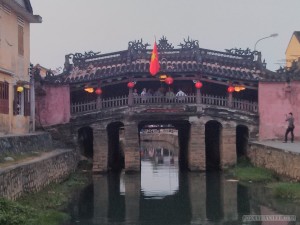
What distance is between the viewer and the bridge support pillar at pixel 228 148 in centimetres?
2455

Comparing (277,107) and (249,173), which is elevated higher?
(277,107)

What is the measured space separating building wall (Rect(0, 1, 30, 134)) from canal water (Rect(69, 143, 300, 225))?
13.2 ft

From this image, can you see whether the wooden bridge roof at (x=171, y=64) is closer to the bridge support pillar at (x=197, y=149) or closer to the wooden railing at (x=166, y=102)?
the wooden railing at (x=166, y=102)

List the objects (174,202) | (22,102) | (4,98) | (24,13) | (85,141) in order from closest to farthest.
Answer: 1. (174,202)
2. (4,98)
3. (24,13)
4. (22,102)
5. (85,141)

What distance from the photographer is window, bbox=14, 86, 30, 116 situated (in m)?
22.3

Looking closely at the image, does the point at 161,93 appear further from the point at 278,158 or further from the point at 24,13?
the point at 278,158

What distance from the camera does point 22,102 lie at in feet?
76.9

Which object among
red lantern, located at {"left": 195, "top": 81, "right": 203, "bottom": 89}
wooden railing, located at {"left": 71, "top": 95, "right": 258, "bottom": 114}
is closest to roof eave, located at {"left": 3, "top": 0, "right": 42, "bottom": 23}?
wooden railing, located at {"left": 71, "top": 95, "right": 258, "bottom": 114}

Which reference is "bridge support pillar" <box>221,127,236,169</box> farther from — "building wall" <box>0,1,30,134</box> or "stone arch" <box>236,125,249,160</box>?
"building wall" <box>0,1,30,134</box>

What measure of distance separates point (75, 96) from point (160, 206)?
1308cm

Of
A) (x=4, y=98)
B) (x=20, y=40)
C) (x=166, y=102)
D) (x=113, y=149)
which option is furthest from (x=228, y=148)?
(x=20, y=40)

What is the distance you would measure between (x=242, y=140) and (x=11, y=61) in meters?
12.0

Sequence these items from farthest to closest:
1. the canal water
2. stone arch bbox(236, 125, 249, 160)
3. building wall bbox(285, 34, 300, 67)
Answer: building wall bbox(285, 34, 300, 67)
stone arch bbox(236, 125, 249, 160)
the canal water

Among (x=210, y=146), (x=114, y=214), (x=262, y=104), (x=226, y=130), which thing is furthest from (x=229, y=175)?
(x=114, y=214)
